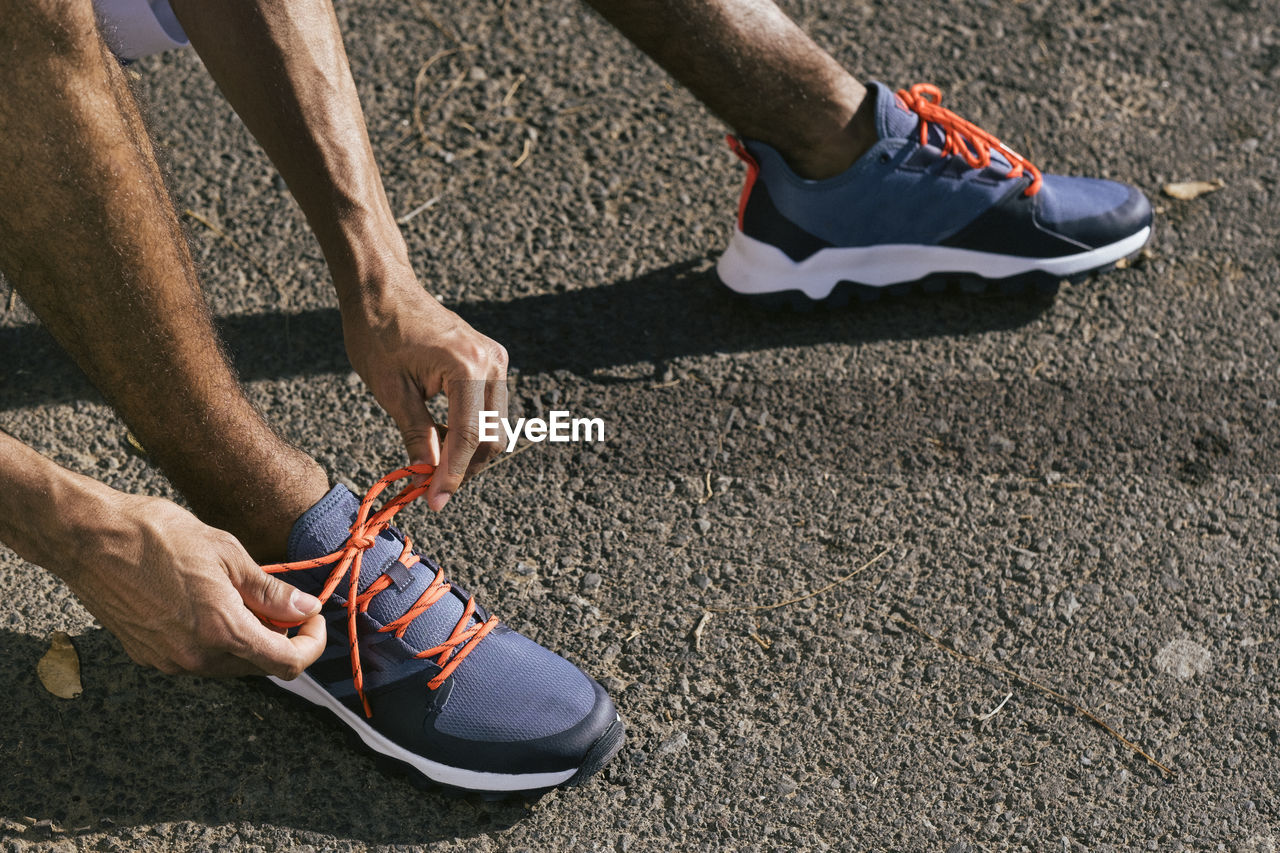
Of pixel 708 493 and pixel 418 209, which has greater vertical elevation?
pixel 418 209

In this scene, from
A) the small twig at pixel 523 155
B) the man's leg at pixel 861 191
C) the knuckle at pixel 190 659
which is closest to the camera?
the knuckle at pixel 190 659

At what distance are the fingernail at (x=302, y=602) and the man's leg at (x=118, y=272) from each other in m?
0.18

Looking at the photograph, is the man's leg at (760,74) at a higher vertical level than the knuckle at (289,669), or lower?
higher

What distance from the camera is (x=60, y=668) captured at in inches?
73.6

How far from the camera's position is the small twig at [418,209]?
2.61 m

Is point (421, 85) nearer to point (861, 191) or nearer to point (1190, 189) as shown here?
point (861, 191)

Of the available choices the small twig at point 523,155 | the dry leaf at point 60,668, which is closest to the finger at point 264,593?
the dry leaf at point 60,668

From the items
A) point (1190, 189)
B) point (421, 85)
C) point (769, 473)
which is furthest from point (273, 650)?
point (1190, 189)

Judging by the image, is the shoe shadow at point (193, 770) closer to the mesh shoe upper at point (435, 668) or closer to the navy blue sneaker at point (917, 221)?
the mesh shoe upper at point (435, 668)

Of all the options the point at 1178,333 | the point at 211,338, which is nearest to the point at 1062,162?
the point at 1178,333

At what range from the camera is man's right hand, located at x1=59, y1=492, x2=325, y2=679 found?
1420 millimetres

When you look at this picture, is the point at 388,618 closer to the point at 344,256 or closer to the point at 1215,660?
the point at 344,256

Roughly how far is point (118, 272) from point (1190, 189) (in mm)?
2360

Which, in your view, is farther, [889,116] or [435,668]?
[889,116]
